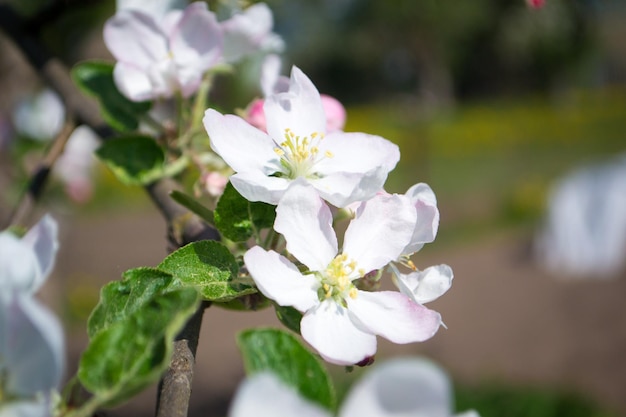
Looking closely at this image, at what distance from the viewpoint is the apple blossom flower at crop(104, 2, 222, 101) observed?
0.89 metres

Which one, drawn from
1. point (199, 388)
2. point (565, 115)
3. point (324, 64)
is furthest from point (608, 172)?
point (324, 64)

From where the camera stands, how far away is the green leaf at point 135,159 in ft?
3.09

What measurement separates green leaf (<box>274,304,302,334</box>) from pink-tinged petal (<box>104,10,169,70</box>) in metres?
0.41

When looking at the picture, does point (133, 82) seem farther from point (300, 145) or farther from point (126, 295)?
point (126, 295)

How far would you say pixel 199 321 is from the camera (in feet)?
2.07

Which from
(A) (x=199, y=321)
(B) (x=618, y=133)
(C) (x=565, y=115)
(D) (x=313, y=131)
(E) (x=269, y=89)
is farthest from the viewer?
(C) (x=565, y=115)

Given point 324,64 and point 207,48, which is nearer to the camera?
point 207,48

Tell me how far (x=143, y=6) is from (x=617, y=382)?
477 cm

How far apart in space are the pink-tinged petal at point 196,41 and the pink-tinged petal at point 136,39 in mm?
26

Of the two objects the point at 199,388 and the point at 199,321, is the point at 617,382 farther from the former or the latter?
the point at 199,321

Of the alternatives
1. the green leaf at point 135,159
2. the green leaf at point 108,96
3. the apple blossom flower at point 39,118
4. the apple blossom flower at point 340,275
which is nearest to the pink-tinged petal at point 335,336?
the apple blossom flower at point 340,275

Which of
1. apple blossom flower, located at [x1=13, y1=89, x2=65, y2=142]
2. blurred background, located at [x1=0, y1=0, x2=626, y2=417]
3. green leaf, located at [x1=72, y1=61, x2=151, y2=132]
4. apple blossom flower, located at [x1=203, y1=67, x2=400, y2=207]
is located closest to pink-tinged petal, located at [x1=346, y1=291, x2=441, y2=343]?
apple blossom flower, located at [x1=203, y1=67, x2=400, y2=207]

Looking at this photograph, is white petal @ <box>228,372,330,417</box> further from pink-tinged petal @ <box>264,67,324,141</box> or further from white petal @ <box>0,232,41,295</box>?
pink-tinged petal @ <box>264,67,324,141</box>

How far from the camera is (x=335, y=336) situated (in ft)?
1.97
